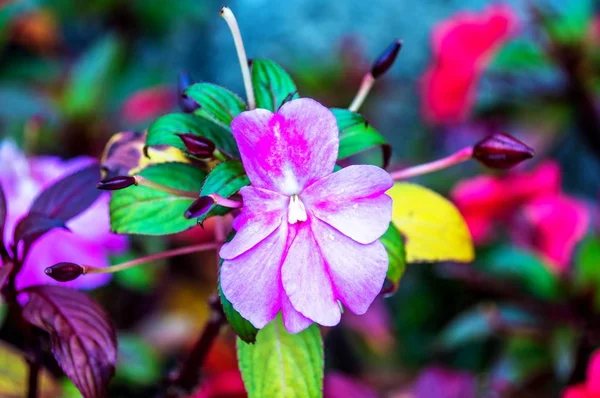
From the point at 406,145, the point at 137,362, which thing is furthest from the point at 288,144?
the point at 406,145

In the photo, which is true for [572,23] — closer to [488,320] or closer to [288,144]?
[488,320]

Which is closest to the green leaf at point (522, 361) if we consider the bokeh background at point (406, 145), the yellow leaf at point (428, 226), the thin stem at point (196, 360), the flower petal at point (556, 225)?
the bokeh background at point (406, 145)

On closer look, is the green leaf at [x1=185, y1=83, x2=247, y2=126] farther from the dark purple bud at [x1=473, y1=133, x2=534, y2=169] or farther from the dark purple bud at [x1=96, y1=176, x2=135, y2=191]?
the dark purple bud at [x1=473, y1=133, x2=534, y2=169]

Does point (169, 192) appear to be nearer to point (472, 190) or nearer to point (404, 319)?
point (472, 190)

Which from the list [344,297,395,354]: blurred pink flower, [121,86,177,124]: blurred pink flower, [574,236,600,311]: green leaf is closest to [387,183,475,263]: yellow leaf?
[574,236,600,311]: green leaf

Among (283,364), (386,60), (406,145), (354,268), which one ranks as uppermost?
(386,60)

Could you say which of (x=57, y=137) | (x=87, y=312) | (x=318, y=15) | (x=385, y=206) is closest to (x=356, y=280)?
(x=385, y=206)
